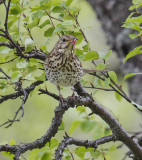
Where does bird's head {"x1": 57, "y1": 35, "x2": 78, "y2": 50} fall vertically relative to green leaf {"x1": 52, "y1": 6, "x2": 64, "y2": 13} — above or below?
above

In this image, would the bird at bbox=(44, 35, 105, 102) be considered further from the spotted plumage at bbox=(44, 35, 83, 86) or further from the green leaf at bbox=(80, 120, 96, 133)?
the green leaf at bbox=(80, 120, 96, 133)

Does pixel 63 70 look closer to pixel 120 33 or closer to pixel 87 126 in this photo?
pixel 120 33

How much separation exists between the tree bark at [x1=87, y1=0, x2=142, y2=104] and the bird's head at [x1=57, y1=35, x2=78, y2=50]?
1192 millimetres

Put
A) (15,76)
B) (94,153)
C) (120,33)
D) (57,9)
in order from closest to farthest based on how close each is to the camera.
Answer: (15,76) < (57,9) < (94,153) < (120,33)

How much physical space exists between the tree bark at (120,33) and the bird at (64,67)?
1203mm

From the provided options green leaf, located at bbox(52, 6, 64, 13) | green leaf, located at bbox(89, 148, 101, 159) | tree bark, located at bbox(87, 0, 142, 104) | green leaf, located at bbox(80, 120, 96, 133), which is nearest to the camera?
green leaf, located at bbox(80, 120, 96, 133)

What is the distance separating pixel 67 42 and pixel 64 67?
0.74 ft

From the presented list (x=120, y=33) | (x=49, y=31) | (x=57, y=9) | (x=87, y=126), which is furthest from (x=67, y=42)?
(x=87, y=126)

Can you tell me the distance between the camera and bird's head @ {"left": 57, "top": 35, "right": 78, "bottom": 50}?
2.89 metres

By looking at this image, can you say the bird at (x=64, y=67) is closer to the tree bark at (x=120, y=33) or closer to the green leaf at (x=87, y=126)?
the tree bark at (x=120, y=33)

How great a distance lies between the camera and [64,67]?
325cm

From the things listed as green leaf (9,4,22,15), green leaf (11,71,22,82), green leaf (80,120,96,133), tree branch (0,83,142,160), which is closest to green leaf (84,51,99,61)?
tree branch (0,83,142,160)

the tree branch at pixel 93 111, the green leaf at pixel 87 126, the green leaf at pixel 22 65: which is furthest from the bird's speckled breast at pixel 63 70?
the green leaf at pixel 87 126

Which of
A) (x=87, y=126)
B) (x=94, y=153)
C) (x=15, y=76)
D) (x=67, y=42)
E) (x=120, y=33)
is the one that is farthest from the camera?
(x=120, y=33)
